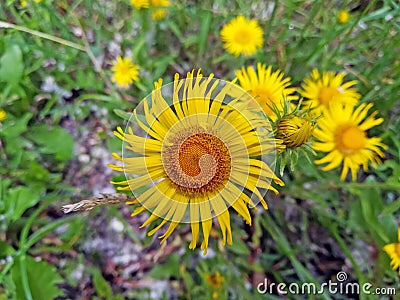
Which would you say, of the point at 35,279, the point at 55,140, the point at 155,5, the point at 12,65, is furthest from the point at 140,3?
the point at 35,279

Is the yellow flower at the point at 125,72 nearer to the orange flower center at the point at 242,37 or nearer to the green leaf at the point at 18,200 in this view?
the orange flower center at the point at 242,37

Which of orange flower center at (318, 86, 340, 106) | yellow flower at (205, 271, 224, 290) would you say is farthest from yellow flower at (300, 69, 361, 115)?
yellow flower at (205, 271, 224, 290)

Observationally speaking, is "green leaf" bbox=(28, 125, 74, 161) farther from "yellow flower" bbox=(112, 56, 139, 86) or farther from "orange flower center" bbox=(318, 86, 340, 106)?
"orange flower center" bbox=(318, 86, 340, 106)

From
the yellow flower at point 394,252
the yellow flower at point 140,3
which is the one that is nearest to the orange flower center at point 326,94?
the yellow flower at point 394,252

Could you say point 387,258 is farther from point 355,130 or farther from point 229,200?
point 229,200

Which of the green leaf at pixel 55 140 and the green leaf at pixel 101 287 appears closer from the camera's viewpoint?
the green leaf at pixel 101 287
